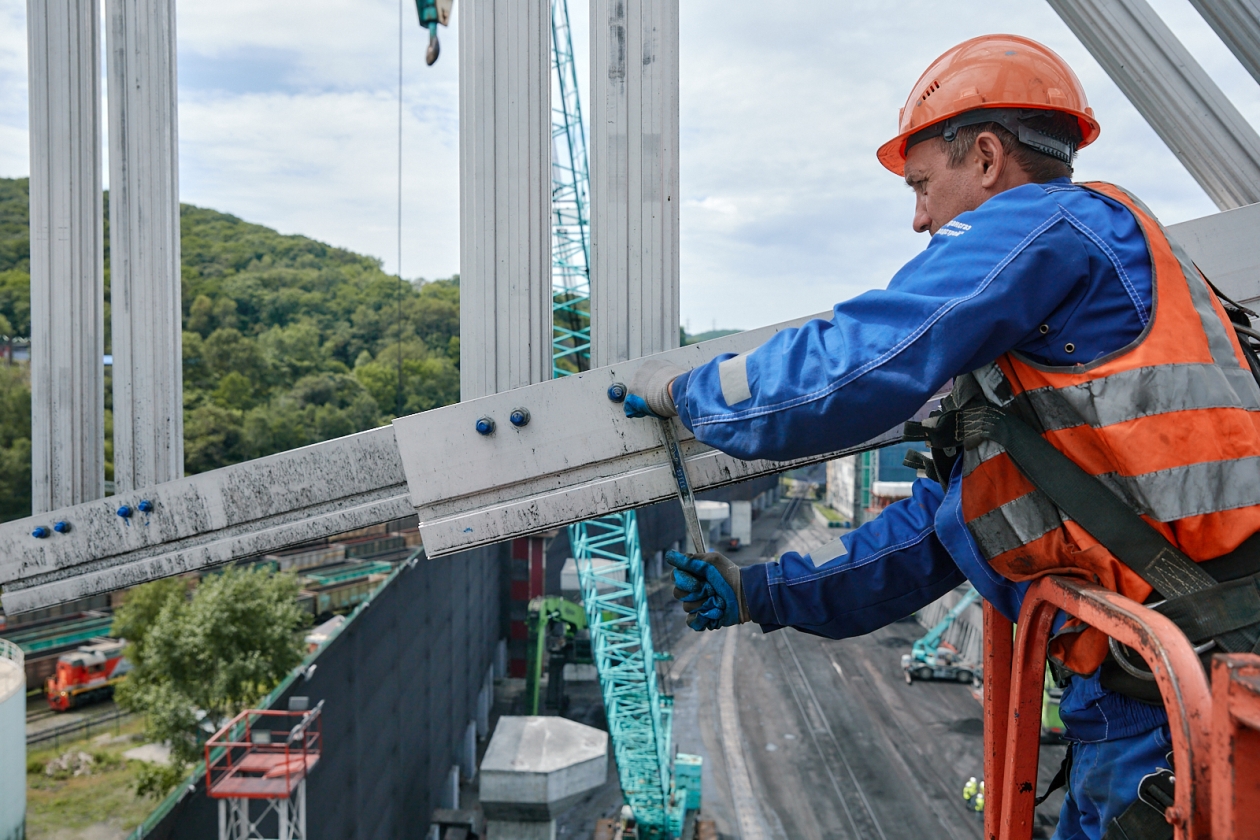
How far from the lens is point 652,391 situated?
10.6 ft

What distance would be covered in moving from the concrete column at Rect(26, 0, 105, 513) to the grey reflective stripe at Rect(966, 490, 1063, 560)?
4.39 m

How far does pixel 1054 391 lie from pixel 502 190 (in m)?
2.64

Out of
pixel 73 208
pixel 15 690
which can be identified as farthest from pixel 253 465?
pixel 15 690

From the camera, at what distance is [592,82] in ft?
12.5

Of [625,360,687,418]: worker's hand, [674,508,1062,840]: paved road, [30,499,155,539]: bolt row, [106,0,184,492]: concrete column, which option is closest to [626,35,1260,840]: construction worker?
[625,360,687,418]: worker's hand

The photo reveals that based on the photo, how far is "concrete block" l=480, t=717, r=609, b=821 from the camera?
2109 cm

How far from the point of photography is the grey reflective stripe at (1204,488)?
6.21 ft

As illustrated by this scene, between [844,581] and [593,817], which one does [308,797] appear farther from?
[593,817]

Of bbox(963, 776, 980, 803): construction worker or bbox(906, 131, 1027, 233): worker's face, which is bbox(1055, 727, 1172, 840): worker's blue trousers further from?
bbox(963, 776, 980, 803): construction worker

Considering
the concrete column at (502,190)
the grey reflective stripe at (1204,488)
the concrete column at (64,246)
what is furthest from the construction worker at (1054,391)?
the concrete column at (64,246)

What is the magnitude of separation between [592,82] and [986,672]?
295cm

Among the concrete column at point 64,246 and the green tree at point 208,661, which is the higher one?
the concrete column at point 64,246

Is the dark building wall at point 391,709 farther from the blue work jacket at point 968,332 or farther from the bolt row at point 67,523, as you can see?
the blue work jacket at point 968,332

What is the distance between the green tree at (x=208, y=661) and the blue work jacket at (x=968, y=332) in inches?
1127
